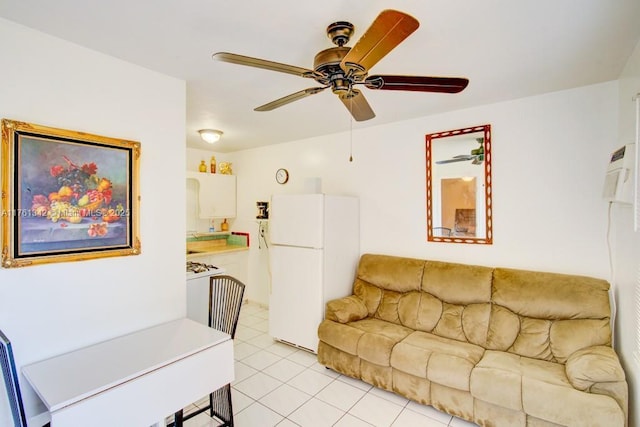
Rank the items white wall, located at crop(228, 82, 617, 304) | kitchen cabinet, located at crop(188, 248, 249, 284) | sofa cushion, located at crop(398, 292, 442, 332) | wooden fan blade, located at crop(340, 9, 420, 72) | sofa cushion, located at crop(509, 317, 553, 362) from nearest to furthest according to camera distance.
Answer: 1. wooden fan blade, located at crop(340, 9, 420, 72)
2. sofa cushion, located at crop(509, 317, 553, 362)
3. white wall, located at crop(228, 82, 617, 304)
4. sofa cushion, located at crop(398, 292, 442, 332)
5. kitchen cabinet, located at crop(188, 248, 249, 284)

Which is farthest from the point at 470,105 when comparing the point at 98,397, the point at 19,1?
the point at 98,397

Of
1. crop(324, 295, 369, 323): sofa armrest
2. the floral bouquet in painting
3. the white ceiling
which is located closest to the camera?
the white ceiling

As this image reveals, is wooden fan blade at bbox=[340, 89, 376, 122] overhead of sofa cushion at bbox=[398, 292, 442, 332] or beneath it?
overhead

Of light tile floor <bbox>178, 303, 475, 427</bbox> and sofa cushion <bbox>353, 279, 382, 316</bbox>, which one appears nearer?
light tile floor <bbox>178, 303, 475, 427</bbox>

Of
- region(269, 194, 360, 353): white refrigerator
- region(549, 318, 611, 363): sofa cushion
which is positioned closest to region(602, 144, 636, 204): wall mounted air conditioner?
region(549, 318, 611, 363): sofa cushion

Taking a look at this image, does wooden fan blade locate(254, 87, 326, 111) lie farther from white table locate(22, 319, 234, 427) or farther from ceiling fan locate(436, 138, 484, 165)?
ceiling fan locate(436, 138, 484, 165)

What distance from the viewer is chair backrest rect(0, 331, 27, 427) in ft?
4.12

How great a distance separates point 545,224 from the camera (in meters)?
2.65

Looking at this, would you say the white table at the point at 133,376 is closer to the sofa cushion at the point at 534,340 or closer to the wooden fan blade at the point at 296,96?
the wooden fan blade at the point at 296,96

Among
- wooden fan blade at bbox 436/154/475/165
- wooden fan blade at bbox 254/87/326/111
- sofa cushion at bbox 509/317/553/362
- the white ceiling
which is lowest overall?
sofa cushion at bbox 509/317/553/362

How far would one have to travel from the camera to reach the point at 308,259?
3.26 metres

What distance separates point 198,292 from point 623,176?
3.30 meters

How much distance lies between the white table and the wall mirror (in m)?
2.25

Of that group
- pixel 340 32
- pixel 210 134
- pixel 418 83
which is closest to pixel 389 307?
pixel 418 83
